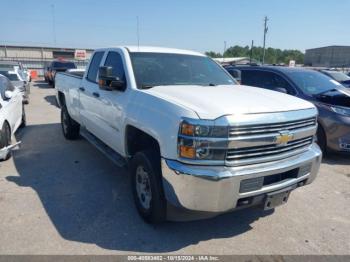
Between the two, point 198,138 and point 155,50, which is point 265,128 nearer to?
point 198,138

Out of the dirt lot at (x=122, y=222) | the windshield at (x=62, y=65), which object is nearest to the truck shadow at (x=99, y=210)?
the dirt lot at (x=122, y=222)

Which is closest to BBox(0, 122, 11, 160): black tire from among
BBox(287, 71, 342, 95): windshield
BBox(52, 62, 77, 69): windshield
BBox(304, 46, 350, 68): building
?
BBox(287, 71, 342, 95): windshield

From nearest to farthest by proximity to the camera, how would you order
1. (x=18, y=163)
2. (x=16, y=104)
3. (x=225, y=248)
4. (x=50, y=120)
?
1. (x=225, y=248)
2. (x=18, y=163)
3. (x=16, y=104)
4. (x=50, y=120)

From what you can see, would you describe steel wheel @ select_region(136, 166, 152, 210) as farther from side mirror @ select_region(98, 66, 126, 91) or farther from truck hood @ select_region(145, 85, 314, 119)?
side mirror @ select_region(98, 66, 126, 91)

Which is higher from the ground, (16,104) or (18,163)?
(16,104)

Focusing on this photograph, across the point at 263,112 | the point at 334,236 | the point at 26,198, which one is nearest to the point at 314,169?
the point at 334,236

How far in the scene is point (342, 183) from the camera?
16.5 feet

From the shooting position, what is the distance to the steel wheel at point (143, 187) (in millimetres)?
3535

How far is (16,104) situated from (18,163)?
7.16ft

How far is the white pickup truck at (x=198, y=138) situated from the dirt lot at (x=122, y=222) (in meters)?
0.35

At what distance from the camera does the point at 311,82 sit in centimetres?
706

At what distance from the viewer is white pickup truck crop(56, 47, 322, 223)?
2.82 meters

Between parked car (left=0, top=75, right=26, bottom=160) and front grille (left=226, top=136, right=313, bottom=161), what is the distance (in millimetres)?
4319

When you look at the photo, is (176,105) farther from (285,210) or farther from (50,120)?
(50,120)
